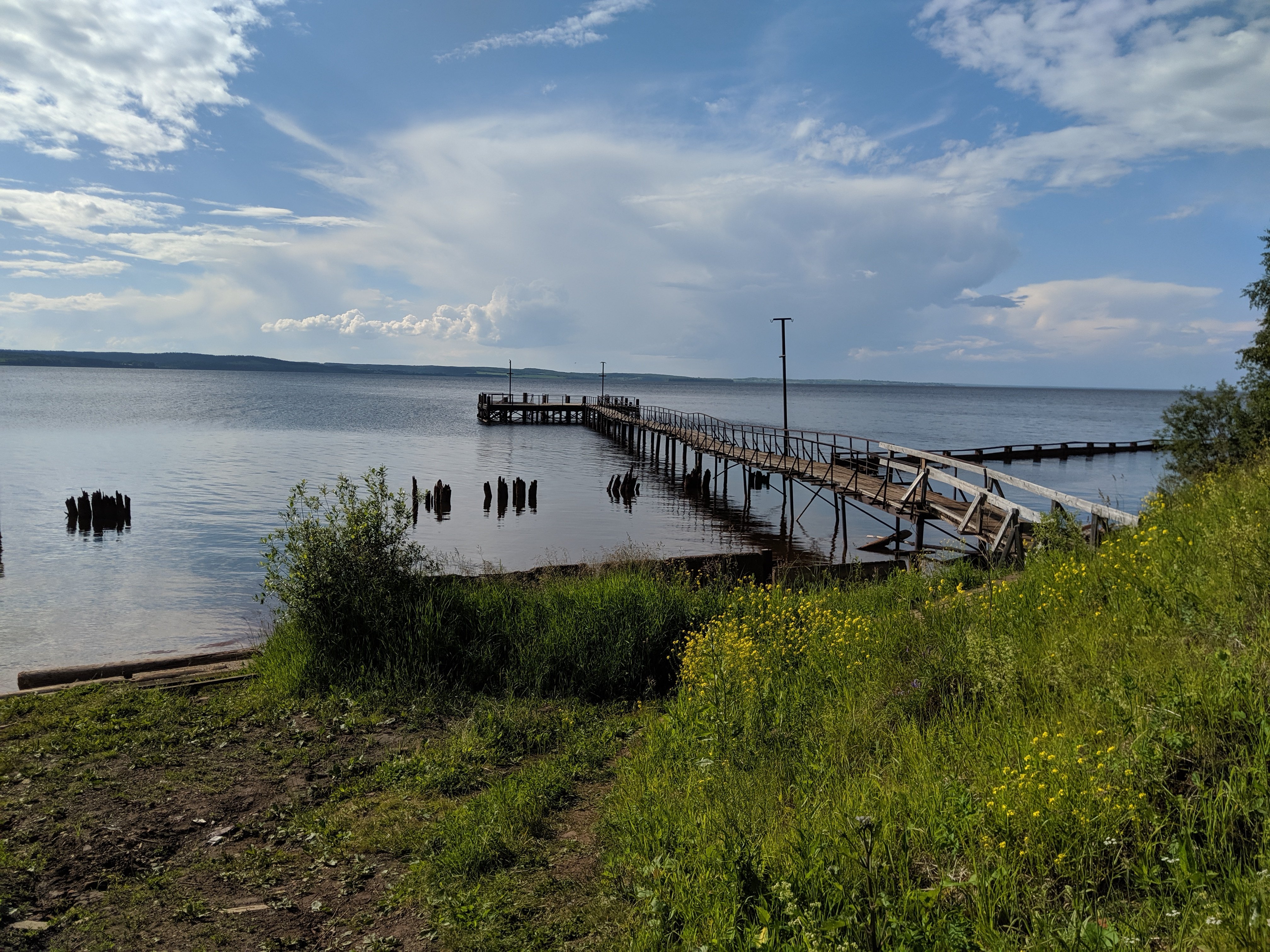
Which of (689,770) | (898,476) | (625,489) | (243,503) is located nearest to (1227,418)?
(898,476)

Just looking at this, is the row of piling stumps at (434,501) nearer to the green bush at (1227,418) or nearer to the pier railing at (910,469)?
the pier railing at (910,469)

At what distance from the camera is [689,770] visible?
5875 millimetres

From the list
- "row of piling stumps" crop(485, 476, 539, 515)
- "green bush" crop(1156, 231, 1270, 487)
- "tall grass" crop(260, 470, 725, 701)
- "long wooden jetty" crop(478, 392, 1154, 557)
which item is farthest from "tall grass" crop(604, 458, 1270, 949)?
"row of piling stumps" crop(485, 476, 539, 515)

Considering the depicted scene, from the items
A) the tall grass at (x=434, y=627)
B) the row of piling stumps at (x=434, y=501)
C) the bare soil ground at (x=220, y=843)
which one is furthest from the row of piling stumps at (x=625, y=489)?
the bare soil ground at (x=220, y=843)

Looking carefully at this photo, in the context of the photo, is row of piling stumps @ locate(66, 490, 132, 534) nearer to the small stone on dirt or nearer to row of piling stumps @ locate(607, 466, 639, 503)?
row of piling stumps @ locate(607, 466, 639, 503)

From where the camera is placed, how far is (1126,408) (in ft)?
615

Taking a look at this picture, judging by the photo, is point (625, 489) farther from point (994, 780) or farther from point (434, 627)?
point (994, 780)

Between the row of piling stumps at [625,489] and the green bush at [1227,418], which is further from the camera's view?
the row of piling stumps at [625,489]

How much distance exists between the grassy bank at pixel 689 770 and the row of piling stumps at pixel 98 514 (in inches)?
827

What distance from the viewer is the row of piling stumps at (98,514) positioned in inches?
1019

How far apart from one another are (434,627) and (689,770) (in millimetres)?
4582

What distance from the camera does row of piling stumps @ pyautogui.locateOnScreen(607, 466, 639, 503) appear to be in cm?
3700

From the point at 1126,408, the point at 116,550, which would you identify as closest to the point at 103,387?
the point at 116,550

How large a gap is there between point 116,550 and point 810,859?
25.4 metres
